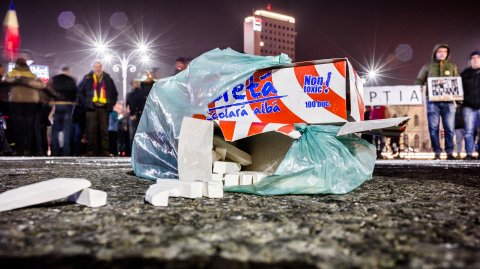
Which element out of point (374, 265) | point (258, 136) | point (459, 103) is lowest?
point (374, 265)

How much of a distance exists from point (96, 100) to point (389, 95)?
6250 millimetres

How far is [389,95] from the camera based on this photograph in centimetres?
833

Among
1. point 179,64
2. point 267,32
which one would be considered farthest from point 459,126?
point 267,32

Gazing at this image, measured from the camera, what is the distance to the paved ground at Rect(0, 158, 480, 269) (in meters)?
0.83

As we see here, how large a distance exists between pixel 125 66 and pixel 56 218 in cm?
1421

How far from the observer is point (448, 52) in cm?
592

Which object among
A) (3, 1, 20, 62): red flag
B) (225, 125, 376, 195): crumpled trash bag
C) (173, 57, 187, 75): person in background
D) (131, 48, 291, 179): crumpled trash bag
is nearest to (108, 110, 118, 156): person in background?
(173, 57, 187, 75): person in background

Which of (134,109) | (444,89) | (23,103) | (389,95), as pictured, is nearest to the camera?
(444,89)

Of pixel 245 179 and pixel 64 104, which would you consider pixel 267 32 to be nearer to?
pixel 64 104

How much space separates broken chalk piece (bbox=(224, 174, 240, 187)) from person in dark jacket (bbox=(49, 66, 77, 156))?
579 cm

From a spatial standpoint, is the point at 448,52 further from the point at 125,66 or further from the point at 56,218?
the point at 125,66

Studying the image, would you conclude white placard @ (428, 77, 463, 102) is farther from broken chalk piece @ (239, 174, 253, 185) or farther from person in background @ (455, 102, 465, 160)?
broken chalk piece @ (239, 174, 253, 185)

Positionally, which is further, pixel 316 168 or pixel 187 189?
pixel 316 168

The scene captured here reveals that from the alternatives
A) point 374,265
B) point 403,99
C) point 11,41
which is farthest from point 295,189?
point 11,41
